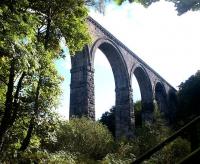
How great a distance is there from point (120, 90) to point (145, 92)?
237 inches

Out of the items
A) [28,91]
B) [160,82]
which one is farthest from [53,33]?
[160,82]

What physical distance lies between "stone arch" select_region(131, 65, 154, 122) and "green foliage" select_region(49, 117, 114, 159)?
13856 millimetres

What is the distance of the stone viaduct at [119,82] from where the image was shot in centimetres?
2083

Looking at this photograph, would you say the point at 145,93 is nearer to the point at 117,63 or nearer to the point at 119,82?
the point at 119,82

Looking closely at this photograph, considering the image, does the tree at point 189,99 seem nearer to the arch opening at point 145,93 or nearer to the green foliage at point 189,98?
the green foliage at point 189,98

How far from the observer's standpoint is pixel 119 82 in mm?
27047

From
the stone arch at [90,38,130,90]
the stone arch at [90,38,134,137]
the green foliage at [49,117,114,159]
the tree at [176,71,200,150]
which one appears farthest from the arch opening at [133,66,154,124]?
the green foliage at [49,117,114,159]

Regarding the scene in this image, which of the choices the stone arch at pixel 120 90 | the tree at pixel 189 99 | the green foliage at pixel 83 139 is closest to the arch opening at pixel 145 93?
the tree at pixel 189 99

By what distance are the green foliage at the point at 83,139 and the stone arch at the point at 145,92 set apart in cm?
1386

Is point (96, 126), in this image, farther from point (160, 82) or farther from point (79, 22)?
point (160, 82)

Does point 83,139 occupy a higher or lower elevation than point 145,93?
lower

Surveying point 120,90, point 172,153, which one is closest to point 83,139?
point 172,153

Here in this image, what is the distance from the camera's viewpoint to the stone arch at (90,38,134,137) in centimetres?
2550

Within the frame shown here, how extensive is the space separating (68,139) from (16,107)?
28.4ft
